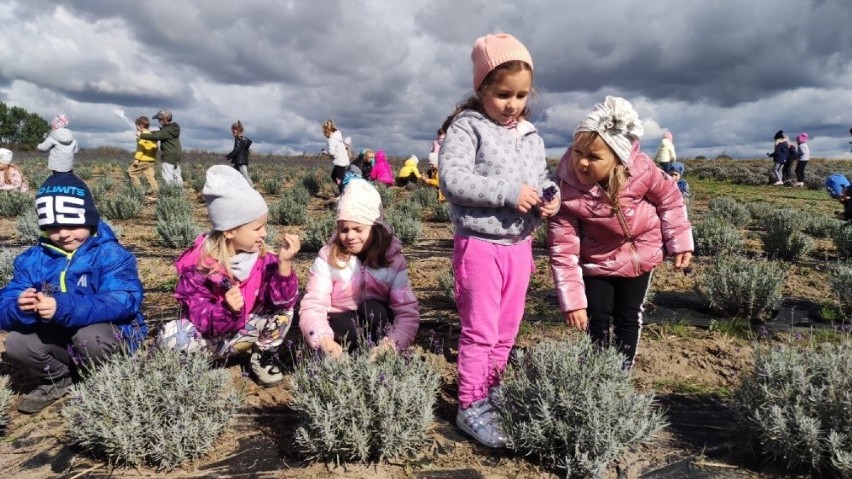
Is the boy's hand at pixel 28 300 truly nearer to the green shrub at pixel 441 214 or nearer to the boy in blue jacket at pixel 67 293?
the boy in blue jacket at pixel 67 293

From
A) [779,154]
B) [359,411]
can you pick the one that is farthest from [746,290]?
[779,154]

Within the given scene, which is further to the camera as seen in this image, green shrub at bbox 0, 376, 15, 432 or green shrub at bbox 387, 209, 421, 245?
green shrub at bbox 387, 209, 421, 245

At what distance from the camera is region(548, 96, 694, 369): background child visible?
2590mm

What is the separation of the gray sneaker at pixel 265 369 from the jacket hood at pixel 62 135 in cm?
896

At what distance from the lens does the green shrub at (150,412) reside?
2318mm

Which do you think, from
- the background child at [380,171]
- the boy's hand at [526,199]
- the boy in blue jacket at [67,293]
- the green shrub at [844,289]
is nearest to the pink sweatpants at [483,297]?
the boy's hand at [526,199]

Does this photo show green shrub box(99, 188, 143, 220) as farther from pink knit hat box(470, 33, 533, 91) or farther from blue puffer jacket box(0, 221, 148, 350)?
pink knit hat box(470, 33, 533, 91)

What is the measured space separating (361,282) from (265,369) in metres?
0.79

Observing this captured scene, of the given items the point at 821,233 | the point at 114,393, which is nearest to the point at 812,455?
the point at 114,393

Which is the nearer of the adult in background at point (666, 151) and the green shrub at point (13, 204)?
the green shrub at point (13, 204)

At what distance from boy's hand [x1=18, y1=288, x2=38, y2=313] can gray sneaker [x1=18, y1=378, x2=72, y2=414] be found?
533 millimetres

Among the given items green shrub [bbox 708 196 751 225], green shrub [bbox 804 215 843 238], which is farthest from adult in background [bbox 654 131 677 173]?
green shrub [bbox 804 215 843 238]

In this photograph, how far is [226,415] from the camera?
256 centimetres

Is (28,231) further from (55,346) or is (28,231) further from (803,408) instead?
(803,408)
